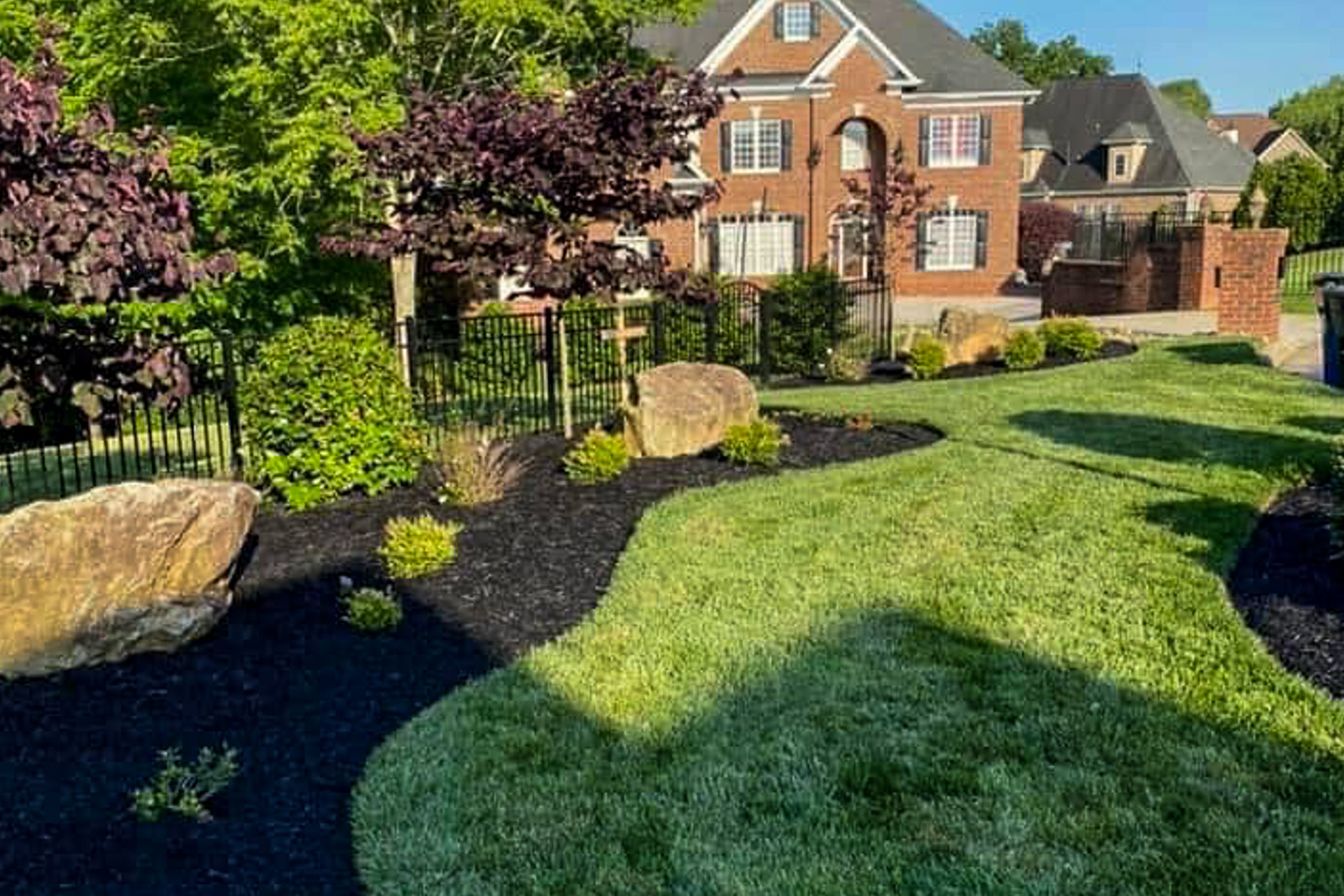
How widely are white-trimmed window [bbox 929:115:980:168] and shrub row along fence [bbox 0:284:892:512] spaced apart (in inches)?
645

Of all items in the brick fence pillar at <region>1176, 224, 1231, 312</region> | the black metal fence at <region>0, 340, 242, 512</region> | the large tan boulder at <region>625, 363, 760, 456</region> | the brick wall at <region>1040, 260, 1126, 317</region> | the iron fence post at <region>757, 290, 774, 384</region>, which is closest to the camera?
the black metal fence at <region>0, 340, 242, 512</region>

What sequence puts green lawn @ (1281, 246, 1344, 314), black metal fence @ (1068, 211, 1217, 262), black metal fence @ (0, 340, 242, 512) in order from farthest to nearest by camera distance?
black metal fence @ (1068, 211, 1217, 262)
green lawn @ (1281, 246, 1344, 314)
black metal fence @ (0, 340, 242, 512)

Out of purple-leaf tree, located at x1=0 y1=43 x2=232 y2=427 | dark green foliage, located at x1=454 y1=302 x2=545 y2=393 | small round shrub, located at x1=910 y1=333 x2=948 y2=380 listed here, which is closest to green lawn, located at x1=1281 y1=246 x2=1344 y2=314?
small round shrub, located at x1=910 y1=333 x2=948 y2=380

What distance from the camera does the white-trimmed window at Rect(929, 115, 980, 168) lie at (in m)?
31.4

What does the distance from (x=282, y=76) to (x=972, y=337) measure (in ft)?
29.6

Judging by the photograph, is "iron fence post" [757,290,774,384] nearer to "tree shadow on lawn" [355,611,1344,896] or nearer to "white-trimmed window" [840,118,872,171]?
"tree shadow on lawn" [355,611,1344,896]

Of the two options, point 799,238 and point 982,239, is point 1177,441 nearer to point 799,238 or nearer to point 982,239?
point 799,238

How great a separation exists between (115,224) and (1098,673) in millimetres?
4437

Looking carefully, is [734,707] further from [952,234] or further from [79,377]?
[952,234]

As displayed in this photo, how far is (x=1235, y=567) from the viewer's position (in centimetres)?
543

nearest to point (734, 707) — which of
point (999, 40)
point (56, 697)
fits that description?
point (56, 697)

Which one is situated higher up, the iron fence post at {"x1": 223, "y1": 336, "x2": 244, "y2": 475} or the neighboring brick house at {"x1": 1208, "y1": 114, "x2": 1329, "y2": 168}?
the neighboring brick house at {"x1": 1208, "y1": 114, "x2": 1329, "y2": 168}

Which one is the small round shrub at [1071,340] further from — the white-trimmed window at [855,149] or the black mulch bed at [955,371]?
the white-trimmed window at [855,149]

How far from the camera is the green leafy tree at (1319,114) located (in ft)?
181
